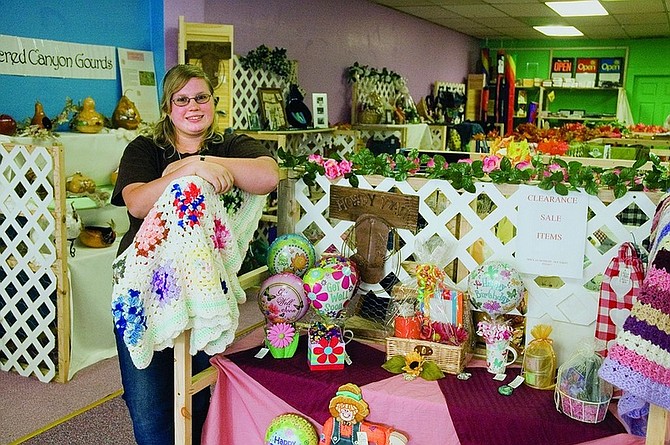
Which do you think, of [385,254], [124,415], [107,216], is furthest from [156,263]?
[107,216]

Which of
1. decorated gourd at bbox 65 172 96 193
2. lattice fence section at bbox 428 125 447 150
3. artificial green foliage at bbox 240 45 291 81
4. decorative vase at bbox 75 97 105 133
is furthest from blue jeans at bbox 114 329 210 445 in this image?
lattice fence section at bbox 428 125 447 150

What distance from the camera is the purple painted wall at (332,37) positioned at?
16.4 ft

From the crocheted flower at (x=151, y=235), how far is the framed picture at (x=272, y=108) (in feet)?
12.7

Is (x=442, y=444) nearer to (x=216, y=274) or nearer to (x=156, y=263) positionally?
(x=216, y=274)

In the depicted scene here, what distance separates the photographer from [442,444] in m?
1.58

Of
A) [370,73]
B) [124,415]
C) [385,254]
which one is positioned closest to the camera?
[385,254]

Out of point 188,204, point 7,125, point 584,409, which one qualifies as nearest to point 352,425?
point 584,409

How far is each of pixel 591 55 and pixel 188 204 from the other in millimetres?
10074

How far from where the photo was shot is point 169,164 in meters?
1.76

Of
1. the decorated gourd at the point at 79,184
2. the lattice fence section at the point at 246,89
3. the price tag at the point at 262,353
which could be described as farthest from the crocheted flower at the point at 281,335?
the lattice fence section at the point at 246,89

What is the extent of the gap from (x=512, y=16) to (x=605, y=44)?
293 centimetres

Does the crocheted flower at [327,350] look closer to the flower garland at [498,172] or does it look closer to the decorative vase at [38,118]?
the flower garland at [498,172]

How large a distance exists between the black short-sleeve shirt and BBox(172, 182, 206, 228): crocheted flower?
241 millimetres

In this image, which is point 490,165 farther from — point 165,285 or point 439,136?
point 439,136
